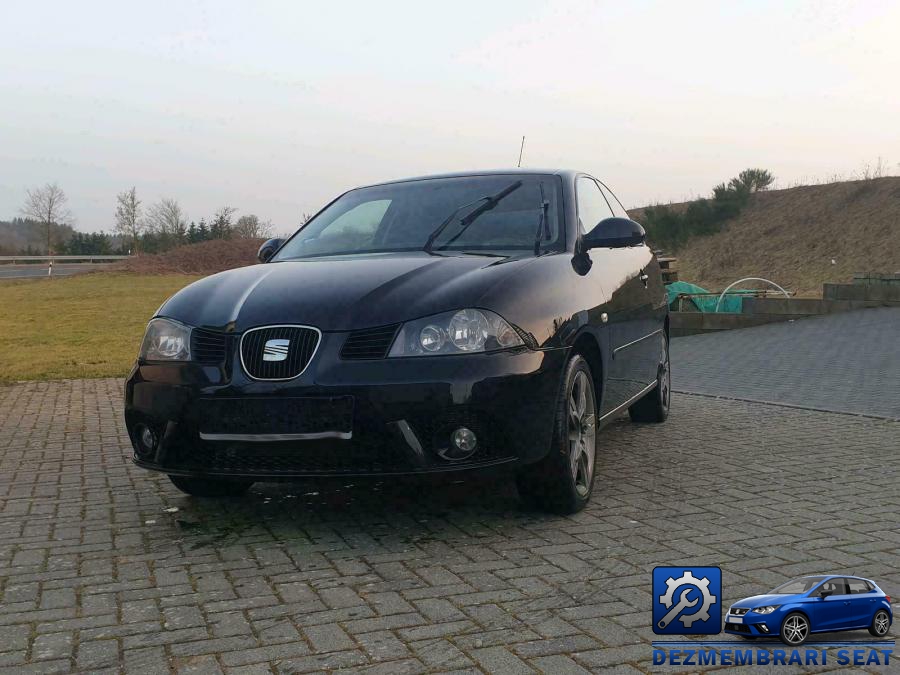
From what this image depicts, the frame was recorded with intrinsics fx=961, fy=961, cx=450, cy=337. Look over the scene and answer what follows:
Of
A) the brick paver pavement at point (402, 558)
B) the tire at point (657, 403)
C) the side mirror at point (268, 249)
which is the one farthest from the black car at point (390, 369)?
the tire at point (657, 403)

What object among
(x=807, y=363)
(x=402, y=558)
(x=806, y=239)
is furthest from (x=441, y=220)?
(x=806, y=239)

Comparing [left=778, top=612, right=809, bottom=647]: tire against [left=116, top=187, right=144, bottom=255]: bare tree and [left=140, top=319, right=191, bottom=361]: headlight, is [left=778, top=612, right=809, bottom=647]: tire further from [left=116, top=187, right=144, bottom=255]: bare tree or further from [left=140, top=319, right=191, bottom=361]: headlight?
[left=116, top=187, right=144, bottom=255]: bare tree

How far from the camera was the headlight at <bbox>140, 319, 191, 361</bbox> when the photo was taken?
439 cm

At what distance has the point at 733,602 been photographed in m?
3.33

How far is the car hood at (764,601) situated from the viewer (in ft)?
9.66

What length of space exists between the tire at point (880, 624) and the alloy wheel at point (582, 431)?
1695mm

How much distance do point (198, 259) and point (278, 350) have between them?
56.6m

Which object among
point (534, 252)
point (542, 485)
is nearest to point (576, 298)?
point (534, 252)

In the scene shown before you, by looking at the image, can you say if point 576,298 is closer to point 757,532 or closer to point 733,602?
point 757,532

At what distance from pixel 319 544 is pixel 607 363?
75.3 inches

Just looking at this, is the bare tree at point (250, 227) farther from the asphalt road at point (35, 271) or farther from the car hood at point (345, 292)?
the car hood at point (345, 292)

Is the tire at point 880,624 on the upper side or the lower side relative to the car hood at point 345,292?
lower

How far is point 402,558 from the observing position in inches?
156

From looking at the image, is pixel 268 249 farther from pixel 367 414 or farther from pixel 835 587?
pixel 835 587
